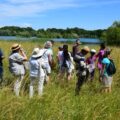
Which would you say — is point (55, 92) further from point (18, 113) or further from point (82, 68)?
point (82, 68)

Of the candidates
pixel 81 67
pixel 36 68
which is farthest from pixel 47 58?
pixel 36 68

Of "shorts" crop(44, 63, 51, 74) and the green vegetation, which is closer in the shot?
"shorts" crop(44, 63, 51, 74)

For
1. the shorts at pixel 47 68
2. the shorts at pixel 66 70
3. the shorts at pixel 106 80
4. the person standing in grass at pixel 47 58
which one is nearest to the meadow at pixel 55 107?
the shorts at pixel 106 80

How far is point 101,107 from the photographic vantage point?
8805 mm

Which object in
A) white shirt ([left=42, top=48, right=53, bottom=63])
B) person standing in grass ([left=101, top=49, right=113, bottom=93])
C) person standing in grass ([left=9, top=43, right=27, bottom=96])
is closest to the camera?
person standing in grass ([left=9, top=43, right=27, bottom=96])

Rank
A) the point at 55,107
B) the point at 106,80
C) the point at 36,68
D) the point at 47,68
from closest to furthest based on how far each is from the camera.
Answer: the point at 55,107
the point at 36,68
the point at 106,80
the point at 47,68

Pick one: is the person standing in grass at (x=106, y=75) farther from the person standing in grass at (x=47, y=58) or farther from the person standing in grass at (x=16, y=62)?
the person standing in grass at (x=16, y=62)

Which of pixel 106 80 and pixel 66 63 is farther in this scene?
pixel 66 63

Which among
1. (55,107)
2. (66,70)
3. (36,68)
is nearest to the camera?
(55,107)

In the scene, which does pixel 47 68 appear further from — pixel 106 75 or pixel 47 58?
pixel 106 75

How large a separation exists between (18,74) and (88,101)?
12.2ft

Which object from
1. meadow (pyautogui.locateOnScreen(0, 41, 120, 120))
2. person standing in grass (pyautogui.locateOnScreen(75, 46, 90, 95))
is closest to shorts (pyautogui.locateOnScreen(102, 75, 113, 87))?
person standing in grass (pyautogui.locateOnScreen(75, 46, 90, 95))

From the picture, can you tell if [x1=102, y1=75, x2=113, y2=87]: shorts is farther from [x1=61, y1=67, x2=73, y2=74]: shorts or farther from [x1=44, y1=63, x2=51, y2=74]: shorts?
[x1=61, y1=67, x2=73, y2=74]: shorts

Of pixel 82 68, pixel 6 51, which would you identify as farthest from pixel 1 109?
pixel 6 51
